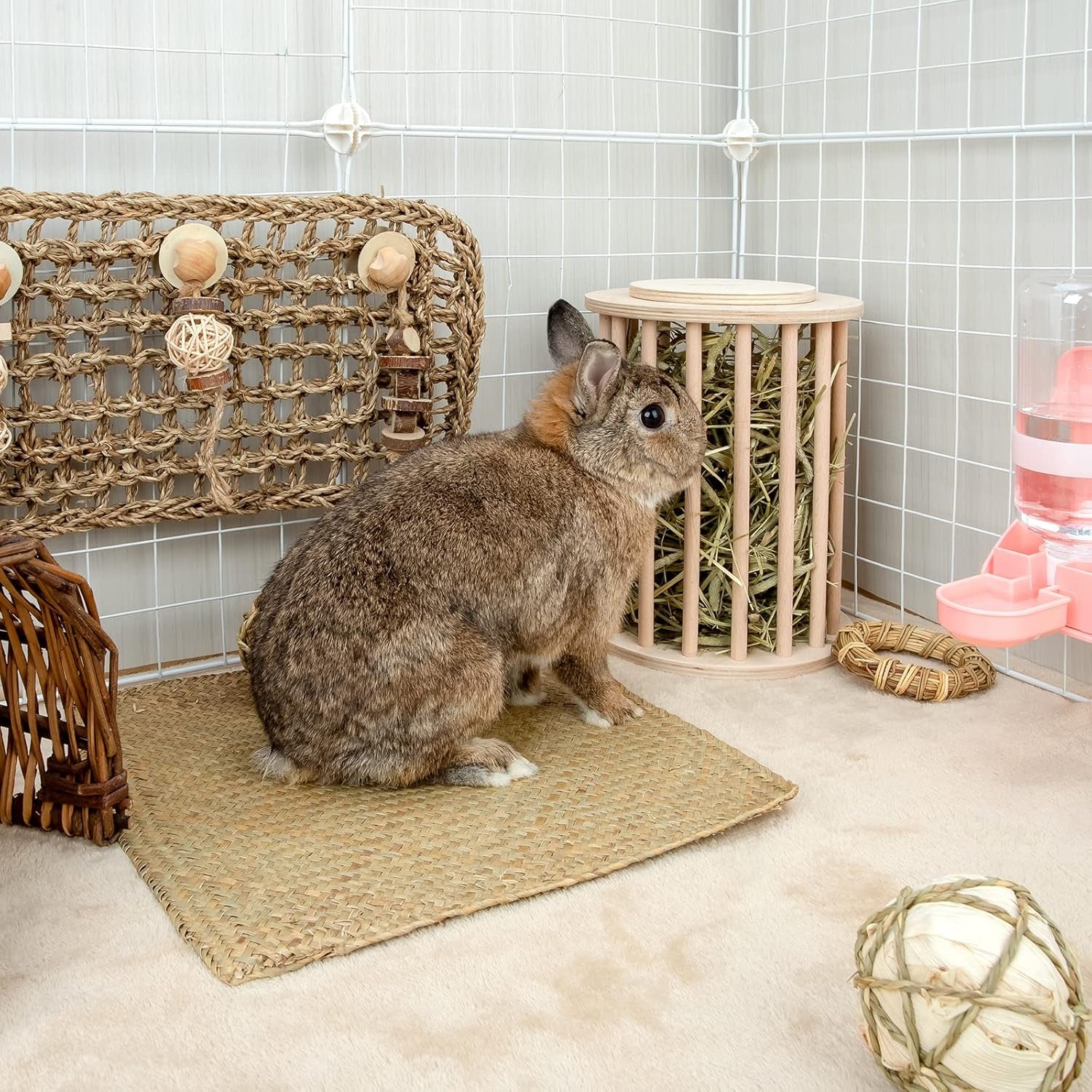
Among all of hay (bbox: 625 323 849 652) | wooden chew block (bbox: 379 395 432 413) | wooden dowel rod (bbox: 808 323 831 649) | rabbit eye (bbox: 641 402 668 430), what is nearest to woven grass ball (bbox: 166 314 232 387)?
wooden chew block (bbox: 379 395 432 413)

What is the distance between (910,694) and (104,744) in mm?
1733

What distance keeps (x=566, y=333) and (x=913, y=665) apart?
1091 millimetres

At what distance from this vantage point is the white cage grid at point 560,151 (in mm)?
2867

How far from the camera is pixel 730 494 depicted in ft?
10.2

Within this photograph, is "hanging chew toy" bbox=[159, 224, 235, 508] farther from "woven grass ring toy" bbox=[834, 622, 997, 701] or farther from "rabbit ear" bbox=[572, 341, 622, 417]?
"woven grass ring toy" bbox=[834, 622, 997, 701]

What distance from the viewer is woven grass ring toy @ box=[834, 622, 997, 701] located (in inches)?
115

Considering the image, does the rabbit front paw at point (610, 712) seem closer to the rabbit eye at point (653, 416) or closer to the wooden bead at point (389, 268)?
the rabbit eye at point (653, 416)

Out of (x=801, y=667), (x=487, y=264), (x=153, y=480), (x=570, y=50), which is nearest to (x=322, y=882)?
(x=153, y=480)

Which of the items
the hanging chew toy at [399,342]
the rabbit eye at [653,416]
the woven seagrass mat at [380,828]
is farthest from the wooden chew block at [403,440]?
the woven seagrass mat at [380,828]

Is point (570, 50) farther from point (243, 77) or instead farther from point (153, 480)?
point (153, 480)

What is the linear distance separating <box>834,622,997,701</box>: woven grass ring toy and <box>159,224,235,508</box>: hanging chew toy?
155 centimetres

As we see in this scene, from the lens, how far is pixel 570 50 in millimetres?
3416

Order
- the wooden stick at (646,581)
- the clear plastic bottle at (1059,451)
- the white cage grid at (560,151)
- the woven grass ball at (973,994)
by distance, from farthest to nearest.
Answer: the wooden stick at (646,581)
the white cage grid at (560,151)
the clear plastic bottle at (1059,451)
the woven grass ball at (973,994)

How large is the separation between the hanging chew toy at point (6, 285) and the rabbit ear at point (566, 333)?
110 cm
